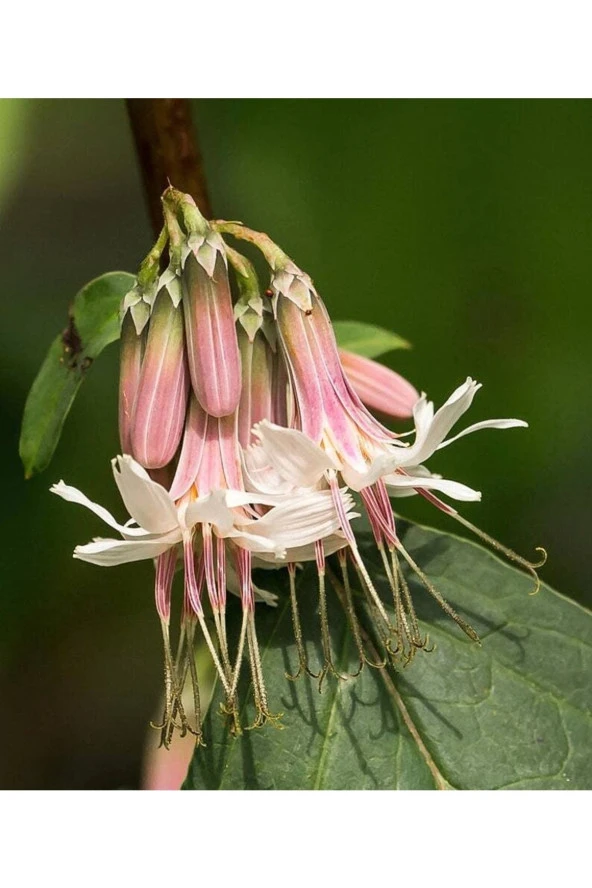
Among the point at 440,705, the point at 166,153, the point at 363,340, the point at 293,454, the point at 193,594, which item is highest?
the point at 166,153

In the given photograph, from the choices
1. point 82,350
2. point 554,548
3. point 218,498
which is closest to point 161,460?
point 218,498

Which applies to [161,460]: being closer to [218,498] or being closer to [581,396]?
[218,498]

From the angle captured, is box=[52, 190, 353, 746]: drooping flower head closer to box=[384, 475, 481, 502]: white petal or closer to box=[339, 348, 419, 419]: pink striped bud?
box=[384, 475, 481, 502]: white petal

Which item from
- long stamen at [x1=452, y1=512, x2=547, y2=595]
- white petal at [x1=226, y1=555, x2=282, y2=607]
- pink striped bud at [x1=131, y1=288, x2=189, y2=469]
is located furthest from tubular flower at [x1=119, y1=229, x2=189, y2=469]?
long stamen at [x1=452, y1=512, x2=547, y2=595]

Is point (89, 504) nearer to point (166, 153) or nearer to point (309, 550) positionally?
point (309, 550)

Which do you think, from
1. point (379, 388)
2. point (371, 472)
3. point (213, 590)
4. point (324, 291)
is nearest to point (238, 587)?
point (213, 590)

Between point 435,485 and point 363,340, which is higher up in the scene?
point 363,340

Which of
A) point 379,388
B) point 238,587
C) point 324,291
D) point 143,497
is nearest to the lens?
point 143,497
